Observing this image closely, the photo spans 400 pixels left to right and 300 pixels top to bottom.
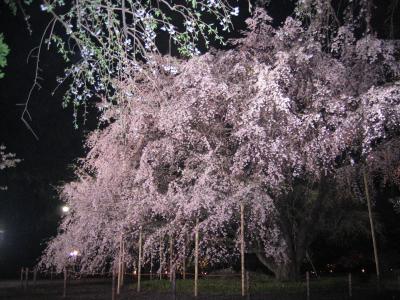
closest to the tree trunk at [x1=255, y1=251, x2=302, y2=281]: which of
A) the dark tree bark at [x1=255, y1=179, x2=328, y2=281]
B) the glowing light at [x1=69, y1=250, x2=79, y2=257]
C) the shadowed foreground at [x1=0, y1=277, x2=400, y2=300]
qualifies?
the dark tree bark at [x1=255, y1=179, x2=328, y2=281]

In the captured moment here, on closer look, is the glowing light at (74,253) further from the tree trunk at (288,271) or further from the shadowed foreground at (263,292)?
the tree trunk at (288,271)

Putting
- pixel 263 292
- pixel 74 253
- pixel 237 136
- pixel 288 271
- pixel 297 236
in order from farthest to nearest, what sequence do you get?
pixel 297 236, pixel 288 271, pixel 74 253, pixel 263 292, pixel 237 136

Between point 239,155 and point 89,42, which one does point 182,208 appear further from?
point 89,42

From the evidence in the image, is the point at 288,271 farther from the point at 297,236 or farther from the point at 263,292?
the point at 263,292

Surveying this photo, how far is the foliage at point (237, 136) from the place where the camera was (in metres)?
14.7

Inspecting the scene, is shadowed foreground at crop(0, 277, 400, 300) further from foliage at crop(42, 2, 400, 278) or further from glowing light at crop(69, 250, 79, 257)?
glowing light at crop(69, 250, 79, 257)

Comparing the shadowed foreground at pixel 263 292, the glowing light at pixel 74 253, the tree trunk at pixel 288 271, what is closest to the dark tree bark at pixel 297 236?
the tree trunk at pixel 288 271

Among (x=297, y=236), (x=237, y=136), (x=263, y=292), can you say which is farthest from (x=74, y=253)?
(x=297, y=236)

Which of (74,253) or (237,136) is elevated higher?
(237,136)

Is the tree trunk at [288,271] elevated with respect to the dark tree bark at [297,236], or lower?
lower

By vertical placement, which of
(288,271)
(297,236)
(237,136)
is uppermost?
(237,136)

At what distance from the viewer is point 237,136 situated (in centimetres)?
1555

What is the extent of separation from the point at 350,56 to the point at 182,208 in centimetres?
823

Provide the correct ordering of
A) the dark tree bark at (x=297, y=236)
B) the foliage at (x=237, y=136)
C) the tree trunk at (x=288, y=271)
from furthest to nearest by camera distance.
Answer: the tree trunk at (x=288, y=271), the dark tree bark at (x=297, y=236), the foliage at (x=237, y=136)
